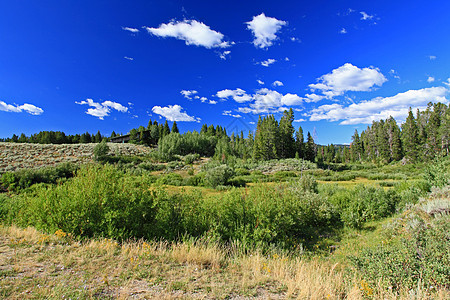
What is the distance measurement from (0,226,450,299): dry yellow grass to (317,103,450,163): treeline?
4296cm

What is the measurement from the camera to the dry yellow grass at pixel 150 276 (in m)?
3.00

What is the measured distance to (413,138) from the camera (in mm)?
48031

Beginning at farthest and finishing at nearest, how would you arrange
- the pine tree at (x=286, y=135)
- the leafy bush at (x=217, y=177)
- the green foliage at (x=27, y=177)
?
the pine tree at (x=286, y=135) → the leafy bush at (x=217, y=177) → the green foliage at (x=27, y=177)

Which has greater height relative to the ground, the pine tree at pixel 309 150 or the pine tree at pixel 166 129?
the pine tree at pixel 166 129

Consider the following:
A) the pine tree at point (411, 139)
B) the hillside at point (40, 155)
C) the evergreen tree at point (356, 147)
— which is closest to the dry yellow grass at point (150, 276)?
the hillside at point (40, 155)

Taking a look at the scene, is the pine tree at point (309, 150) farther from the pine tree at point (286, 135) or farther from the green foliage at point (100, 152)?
the green foliage at point (100, 152)

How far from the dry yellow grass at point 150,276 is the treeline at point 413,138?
4296 cm

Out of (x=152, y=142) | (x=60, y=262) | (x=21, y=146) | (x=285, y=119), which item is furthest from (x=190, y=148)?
(x=60, y=262)

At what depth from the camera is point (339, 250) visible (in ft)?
23.2

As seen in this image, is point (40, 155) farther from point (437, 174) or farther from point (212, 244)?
point (437, 174)

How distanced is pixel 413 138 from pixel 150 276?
208ft

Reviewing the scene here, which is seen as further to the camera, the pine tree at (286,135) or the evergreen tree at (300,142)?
the evergreen tree at (300,142)

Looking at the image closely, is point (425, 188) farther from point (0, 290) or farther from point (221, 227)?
point (0, 290)

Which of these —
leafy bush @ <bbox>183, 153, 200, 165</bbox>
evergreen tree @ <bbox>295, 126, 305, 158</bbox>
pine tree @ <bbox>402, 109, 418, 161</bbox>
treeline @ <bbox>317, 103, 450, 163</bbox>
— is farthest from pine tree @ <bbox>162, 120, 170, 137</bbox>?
pine tree @ <bbox>402, 109, 418, 161</bbox>
